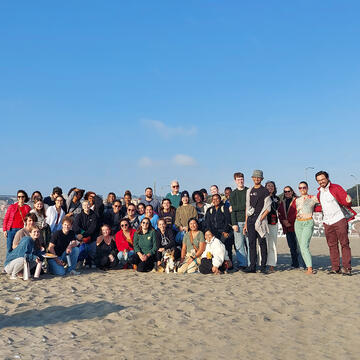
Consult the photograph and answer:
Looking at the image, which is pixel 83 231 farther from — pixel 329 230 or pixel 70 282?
pixel 329 230

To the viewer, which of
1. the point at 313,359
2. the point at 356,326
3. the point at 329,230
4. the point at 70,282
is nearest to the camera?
the point at 313,359

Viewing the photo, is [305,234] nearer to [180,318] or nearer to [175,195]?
[175,195]

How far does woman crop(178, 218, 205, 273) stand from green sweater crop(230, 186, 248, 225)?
925 millimetres

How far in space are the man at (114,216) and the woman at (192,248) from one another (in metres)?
1.90

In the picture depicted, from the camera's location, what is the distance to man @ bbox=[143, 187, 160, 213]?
35.3ft

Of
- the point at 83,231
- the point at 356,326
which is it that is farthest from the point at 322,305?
the point at 83,231

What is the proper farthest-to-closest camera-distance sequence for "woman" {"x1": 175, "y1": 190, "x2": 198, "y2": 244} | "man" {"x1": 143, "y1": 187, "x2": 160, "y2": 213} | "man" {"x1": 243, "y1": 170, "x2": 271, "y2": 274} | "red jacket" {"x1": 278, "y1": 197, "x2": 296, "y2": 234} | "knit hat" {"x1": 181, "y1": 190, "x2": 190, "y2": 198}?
"man" {"x1": 143, "y1": 187, "x2": 160, "y2": 213}, "knit hat" {"x1": 181, "y1": 190, "x2": 190, "y2": 198}, "woman" {"x1": 175, "y1": 190, "x2": 198, "y2": 244}, "red jacket" {"x1": 278, "y1": 197, "x2": 296, "y2": 234}, "man" {"x1": 243, "y1": 170, "x2": 271, "y2": 274}

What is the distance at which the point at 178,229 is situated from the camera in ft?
32.4

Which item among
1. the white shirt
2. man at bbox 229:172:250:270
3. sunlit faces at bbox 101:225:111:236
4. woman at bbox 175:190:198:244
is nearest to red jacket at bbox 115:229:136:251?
sunlit faces at bbox 101:225:111:236

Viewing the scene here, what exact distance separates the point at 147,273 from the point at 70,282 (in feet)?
6.01

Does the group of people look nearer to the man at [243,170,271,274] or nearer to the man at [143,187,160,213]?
the man at [243,170,271,274]

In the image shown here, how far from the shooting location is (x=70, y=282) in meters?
7.86

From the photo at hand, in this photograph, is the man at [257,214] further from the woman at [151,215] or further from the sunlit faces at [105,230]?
the sunlit faces at [105,230]

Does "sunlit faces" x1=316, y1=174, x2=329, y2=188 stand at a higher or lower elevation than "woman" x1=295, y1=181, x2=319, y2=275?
higher
